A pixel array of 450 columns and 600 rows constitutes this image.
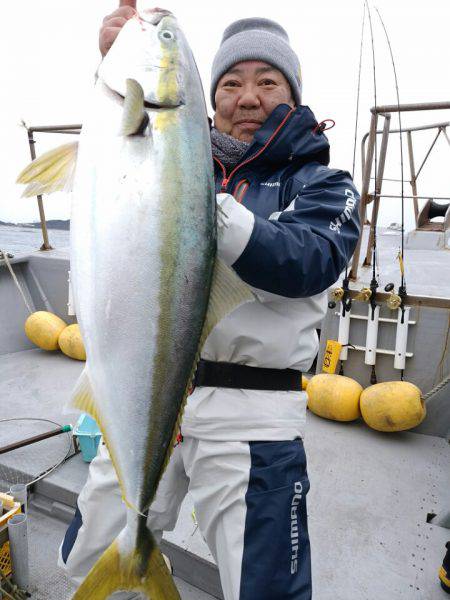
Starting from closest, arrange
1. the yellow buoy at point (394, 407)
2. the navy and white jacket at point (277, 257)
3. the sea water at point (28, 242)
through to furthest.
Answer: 1. the navy and white jacket at point (277, 257)
2. the yellow buoy at point (394, 407)
3. the sea water at point (28, 242)

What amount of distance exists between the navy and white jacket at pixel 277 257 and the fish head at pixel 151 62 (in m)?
0.36

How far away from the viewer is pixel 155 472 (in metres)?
1.47

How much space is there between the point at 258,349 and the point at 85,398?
0.67m

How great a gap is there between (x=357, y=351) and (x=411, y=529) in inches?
71.4

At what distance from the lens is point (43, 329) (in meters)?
5.95

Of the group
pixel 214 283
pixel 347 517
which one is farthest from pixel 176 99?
pixel 347 517

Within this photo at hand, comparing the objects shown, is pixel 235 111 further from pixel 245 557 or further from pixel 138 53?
pixel 245 557

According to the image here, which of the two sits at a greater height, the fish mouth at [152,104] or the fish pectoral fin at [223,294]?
the fish mouth at [152,104]

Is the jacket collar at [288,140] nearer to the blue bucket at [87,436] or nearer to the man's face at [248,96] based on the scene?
the man's face at [248,96]

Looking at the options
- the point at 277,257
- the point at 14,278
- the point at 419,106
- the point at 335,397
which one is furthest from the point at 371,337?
the point at 14,278

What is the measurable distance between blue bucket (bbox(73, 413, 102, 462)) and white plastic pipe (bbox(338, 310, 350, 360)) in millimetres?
2408

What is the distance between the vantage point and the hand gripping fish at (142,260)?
132 centimetres

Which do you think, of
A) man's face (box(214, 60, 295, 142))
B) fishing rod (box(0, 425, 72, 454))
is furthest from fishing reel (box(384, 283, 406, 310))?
fishing rod (box(0, 425, 72, 454))

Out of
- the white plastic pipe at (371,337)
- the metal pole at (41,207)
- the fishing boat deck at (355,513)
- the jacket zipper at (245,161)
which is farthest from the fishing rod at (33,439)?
the metal pole at (41,207)
